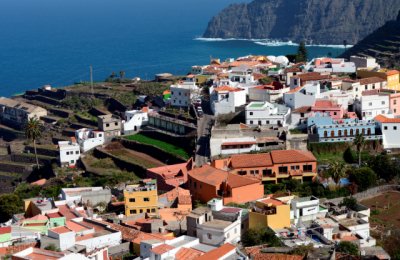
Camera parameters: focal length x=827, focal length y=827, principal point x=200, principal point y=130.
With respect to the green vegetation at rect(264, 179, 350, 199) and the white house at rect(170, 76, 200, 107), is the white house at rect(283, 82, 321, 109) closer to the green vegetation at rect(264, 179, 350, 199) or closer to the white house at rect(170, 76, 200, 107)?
the white house at rect(170, 76, 200, 107)

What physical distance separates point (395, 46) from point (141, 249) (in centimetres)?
5230

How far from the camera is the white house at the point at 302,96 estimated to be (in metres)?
46.4

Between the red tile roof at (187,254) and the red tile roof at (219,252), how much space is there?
2.02 feet

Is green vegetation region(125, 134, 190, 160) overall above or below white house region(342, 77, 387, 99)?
below

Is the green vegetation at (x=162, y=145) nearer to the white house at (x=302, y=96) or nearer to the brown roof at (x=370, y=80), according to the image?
the white house at (x=302, y=96)

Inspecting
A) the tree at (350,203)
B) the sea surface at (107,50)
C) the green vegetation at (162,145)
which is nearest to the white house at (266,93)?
the green vegetation at (162,145)

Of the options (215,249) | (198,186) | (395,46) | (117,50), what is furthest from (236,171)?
(117,50)

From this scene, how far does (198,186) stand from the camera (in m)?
38.5

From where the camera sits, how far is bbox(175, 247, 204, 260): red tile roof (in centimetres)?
2894

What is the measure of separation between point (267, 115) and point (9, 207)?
48.2ft

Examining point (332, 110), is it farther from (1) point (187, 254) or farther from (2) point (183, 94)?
(1) point (187, 254)

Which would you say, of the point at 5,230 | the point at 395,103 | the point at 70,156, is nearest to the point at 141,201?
the point at 5,230

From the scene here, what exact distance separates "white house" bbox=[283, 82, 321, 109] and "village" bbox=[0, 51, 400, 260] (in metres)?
0.08

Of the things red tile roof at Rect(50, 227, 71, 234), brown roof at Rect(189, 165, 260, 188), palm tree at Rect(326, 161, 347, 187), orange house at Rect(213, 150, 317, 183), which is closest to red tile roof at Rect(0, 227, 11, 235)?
red tile roof at Rect(50, 227, 71, 234)
